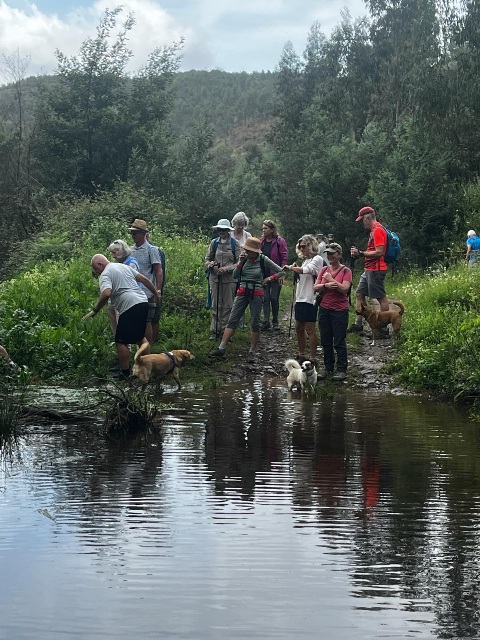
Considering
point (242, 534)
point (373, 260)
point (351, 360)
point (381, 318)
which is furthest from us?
point (381, 318)

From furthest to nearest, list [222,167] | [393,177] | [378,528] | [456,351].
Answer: [222,167]
[393,177]
[456,351]
[378,528]

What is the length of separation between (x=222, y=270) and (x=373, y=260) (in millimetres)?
2293

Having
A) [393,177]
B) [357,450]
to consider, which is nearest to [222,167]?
[393,177]

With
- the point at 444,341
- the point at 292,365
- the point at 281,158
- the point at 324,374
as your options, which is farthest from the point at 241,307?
the point at 281,158

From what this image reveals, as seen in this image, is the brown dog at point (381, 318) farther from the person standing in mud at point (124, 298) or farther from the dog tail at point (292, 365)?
the person standing in mud at point (124, 298)

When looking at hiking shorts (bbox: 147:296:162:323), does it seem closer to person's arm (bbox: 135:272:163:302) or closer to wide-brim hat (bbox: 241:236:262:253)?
person's arm (bbox: 135:272:163:302)

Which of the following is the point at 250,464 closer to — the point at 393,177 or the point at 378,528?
the point at 378,528

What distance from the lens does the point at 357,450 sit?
913 cm

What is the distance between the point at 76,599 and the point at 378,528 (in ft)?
7.13

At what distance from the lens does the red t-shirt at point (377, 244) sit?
49.8 ft

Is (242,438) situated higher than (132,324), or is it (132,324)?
(132,324)

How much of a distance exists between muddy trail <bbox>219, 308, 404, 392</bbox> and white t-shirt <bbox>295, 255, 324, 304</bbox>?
997mm

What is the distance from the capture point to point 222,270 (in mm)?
15516

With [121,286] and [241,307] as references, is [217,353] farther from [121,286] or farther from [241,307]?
[121,286]
